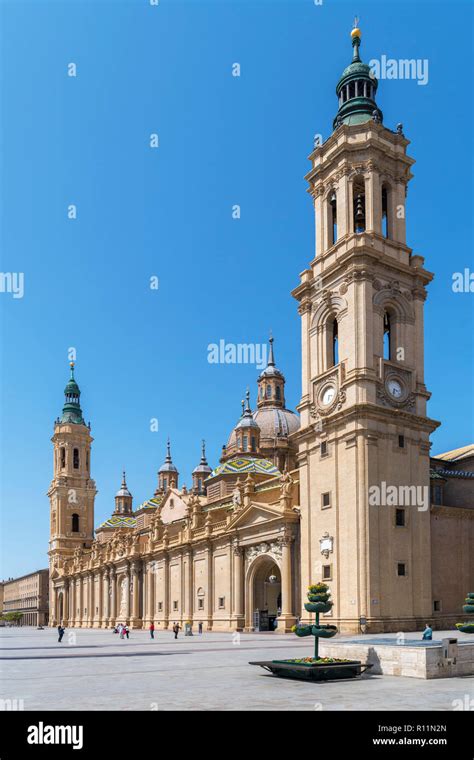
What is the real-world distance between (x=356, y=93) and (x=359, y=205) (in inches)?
341

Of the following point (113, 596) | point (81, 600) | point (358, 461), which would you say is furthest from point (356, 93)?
point (81, 600)

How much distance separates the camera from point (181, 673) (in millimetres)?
24016

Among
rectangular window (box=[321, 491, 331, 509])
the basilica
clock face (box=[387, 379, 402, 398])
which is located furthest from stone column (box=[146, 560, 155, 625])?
clock face (box=[387, 379, 402, 398])

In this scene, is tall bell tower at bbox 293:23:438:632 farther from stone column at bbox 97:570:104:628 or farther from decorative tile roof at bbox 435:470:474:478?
stone column at bbox 97:570:104:628

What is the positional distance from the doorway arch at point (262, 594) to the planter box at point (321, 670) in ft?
112

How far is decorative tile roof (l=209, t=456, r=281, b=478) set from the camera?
250ft

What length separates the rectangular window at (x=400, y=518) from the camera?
46.3 metres

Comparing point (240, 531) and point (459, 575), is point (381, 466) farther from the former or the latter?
point (240, 531)

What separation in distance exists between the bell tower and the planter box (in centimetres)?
11205

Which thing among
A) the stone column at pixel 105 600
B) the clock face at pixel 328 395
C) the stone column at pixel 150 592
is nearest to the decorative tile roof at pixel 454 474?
the clock face at pixel 328 395

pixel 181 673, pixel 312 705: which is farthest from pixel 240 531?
pixel 312 705

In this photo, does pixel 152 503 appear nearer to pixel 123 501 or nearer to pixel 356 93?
pixel 123 501

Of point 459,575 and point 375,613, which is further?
point 459,575
